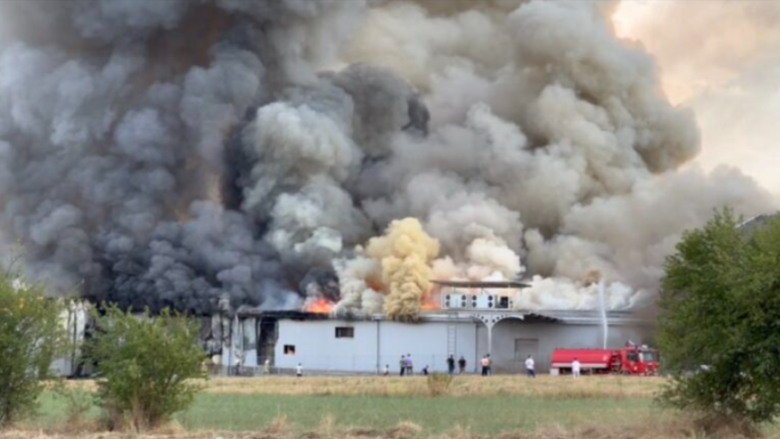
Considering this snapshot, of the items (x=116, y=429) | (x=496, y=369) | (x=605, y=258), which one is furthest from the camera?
(x=605, y=258)

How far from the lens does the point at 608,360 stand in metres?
62.7

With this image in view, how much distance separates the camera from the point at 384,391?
152 ft

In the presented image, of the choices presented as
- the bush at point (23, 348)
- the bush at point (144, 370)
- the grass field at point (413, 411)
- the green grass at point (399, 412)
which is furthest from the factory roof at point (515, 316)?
the bush at point (23, 348)

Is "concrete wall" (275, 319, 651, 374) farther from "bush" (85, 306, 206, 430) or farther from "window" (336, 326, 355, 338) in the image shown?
"bush" (85, 306, 206, 430)

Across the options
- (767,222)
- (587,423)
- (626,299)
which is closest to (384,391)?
(587,423)

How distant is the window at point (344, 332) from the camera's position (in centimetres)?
7238

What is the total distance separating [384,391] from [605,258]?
30.5 m

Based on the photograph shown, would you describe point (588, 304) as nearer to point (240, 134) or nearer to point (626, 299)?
point (626, 299)

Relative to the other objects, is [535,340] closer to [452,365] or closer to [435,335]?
[435,335]

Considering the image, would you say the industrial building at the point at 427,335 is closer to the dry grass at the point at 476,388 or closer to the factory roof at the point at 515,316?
the factory roof at the point at 515,316

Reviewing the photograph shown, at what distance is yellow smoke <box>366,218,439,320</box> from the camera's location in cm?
7088

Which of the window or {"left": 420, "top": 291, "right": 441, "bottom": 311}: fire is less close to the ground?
{"left": 420, "top": 291, "right": 441, "bottom": 311}: fire

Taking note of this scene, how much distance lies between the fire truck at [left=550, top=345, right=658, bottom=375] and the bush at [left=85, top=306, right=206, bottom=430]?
120ft

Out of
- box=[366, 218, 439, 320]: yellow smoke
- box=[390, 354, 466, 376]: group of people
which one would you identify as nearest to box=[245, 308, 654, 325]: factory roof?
box=[366, 218, 439, 320]: yellow smoke
